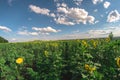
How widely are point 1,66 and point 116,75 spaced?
3354 millimetres

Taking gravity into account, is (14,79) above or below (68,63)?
below

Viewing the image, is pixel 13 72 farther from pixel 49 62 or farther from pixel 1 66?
pixel 49 62

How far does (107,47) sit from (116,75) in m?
2.02

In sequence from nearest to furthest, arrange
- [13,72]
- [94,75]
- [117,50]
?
[94,75]
[117,50]
[13,72]

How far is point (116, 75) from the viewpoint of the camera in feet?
14.1

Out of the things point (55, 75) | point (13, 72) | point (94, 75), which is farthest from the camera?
point (13, 72)

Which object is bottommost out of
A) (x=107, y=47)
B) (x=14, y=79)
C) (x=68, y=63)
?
(x=14, y=79)

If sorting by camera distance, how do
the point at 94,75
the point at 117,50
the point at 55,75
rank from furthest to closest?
the point at 117,50
the point at 55,75
the point at 94,75

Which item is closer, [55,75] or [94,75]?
[94,75]

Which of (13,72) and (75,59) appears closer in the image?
(75,59)

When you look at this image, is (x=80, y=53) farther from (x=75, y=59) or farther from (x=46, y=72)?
(x=46, y=72)

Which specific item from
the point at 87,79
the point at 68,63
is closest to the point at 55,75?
the point at 68,63

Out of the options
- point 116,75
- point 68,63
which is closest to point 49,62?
point 68,63

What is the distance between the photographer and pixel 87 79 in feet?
14.1
